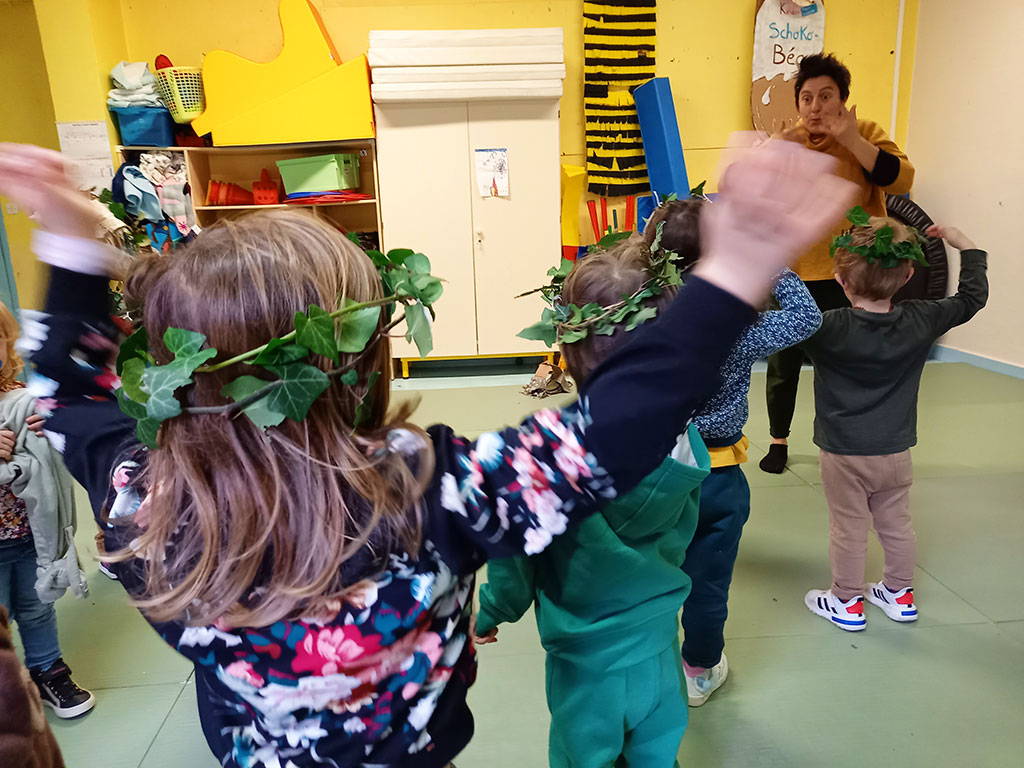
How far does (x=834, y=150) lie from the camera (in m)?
2.78

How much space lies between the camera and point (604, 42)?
5.13 m

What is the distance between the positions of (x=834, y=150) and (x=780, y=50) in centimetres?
305

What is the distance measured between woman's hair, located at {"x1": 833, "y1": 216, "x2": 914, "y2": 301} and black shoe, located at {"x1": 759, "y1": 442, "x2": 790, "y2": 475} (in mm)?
1284

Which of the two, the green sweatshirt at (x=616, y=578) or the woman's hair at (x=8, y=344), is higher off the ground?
the woman's hair at (x=8, y=344)

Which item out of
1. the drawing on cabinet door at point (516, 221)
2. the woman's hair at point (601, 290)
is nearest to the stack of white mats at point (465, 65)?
the drawing on cabinet door at point (516, 221)

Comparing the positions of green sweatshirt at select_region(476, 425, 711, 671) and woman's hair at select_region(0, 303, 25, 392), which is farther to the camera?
Answer: woman's hair at select_region(0, 303, 25, 392)

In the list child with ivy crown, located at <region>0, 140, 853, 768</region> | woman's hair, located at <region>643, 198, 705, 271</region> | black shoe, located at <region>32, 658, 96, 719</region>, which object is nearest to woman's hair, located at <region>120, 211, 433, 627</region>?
child with ivy crown, located at <region>0, 140, 853, 768</region>

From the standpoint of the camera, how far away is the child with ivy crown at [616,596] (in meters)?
0.99

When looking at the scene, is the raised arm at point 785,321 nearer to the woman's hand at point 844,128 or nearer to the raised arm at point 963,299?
the raised arm at point 963,299

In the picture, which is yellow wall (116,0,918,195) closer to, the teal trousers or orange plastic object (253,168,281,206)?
orange plastic object (253,168,281,206)

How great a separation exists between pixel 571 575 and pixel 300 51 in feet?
15.4

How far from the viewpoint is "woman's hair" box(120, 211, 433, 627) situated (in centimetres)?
66

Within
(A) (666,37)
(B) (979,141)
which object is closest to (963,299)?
(B) (979,141)

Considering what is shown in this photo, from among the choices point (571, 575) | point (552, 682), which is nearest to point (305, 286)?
point (571, 575)
